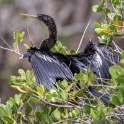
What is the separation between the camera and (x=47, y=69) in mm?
4254

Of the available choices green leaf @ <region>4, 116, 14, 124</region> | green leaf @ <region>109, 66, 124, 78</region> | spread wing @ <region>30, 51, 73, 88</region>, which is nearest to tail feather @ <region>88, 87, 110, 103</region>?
green leaf @ <region>109, 66, 124, 78</region>

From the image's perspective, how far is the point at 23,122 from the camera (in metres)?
3.39

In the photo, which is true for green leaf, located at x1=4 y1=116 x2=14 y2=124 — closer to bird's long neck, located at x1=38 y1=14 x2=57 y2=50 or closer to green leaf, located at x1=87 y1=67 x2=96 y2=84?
green leaf, located at x1=87 y1=67 x2=96 y2=84

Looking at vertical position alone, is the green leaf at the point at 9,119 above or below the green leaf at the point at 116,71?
below

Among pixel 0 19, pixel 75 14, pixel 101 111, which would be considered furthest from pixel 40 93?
pixel 75 14

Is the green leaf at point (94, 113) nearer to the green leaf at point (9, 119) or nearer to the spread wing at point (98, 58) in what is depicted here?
the green leaf at point (9, 119)

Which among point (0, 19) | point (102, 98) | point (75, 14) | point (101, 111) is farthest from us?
point (75, 14)

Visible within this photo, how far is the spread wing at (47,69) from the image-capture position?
13.1 ft

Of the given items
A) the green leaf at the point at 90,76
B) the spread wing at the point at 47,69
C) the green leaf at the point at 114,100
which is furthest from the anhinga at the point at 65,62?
the green leaf at the point at 114,100

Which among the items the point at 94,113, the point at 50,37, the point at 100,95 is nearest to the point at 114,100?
the point at 94,113

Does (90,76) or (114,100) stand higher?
(90,76)

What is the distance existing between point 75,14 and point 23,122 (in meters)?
12.1

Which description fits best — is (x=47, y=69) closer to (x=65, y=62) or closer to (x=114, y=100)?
(x=65, y=62)

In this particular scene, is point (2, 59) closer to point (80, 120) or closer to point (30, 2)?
point (30, 2)
